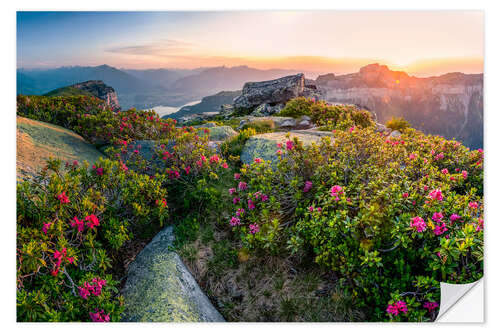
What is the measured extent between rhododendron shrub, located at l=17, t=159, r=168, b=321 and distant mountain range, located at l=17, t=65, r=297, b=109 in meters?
1.90

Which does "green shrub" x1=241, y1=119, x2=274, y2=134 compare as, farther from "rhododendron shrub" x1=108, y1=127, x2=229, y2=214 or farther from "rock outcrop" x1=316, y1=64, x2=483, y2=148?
"rhododendron shrub" x1=108, y1=127, x2=229, y2=214

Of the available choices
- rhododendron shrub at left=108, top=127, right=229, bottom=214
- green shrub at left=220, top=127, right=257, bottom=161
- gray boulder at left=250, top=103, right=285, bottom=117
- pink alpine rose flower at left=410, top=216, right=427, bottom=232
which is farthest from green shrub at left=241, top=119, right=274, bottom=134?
pink alpine rose flower at left=410, top=216, right=427, bottom=232

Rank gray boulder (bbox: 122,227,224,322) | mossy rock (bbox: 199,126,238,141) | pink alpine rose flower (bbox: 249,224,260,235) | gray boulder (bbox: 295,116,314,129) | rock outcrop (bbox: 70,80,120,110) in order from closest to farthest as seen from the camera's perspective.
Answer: gray boulder (bbox: 122,227,224,322)
pink alpine rose flower (bbox: 249,224,260,235)
rock outcrop (bbox: 70,80,120,110)
mossy rock (bbox: 199,126,238,141)
gray boulder (bbox: 295,116,314,129)

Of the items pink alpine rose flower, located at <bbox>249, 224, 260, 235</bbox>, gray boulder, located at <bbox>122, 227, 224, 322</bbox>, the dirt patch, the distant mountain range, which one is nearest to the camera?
gray boulder, located at <bbox>122, 227, 224, 322</bbox>

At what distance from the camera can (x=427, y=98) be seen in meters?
4.85

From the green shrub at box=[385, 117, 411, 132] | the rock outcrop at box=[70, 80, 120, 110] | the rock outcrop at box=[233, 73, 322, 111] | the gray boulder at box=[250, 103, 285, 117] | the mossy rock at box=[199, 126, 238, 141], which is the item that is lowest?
the mossy rock at box=[199, 126, 238, 141]

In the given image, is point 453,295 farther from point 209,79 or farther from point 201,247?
point 209,79

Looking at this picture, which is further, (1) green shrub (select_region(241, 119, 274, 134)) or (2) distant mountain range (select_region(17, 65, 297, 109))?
(1) green shrub (select_region(241, 119, 274, 134))

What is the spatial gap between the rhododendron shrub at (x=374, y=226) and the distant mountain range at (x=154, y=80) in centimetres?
207

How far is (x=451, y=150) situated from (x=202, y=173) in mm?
4035

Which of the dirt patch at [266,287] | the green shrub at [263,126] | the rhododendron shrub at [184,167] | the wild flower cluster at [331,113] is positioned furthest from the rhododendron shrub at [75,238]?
the wild flower cluster at [331,113]

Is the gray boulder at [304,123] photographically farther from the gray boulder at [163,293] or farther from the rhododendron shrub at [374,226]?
the gray boulder at [163,293]

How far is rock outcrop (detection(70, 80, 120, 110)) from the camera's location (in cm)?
520
